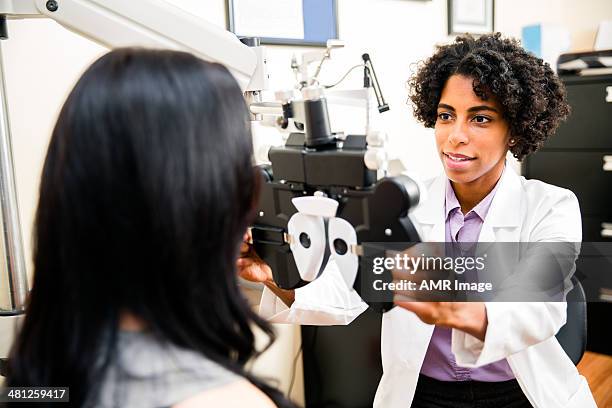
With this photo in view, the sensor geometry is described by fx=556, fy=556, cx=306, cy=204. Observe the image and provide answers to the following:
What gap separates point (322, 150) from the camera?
71 centimetres

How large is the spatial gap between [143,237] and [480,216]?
2.94 feet

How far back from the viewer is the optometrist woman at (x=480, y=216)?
3.60 feet

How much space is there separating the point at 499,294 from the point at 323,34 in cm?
119

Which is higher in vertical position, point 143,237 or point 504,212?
point 143,237

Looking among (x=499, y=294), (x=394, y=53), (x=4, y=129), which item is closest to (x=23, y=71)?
(x=4, y=129)

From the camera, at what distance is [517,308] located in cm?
89

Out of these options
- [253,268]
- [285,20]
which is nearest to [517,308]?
[253,268]

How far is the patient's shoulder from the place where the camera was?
53 centimetres

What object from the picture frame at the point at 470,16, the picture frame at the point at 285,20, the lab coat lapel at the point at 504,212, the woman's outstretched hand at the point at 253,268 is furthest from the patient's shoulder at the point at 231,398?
the picture frame at the point at 470,16

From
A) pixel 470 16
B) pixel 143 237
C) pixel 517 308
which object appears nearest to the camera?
pixel 143 237

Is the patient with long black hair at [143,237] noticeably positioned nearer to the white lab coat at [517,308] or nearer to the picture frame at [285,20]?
the white lab coat at [517,308]

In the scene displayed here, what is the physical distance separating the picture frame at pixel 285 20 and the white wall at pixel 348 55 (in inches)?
1.5

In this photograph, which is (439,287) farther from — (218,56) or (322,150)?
(218,56)

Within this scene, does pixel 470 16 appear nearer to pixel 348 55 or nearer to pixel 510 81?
pixel 348 55
